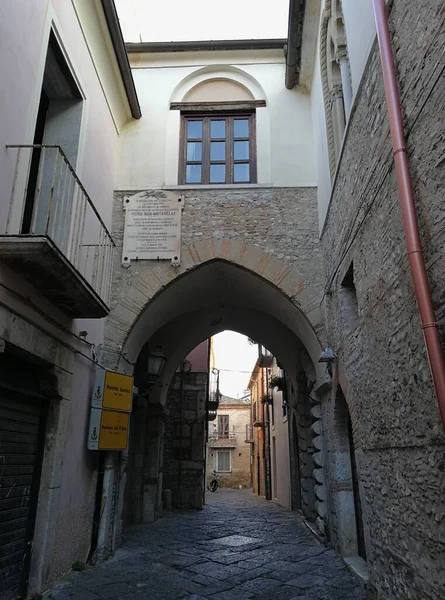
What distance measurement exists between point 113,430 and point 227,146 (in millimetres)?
4629

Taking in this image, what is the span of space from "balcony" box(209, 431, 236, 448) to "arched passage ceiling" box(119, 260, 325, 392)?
73.6 feet

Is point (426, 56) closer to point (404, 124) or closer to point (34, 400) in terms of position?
point (404, 124)

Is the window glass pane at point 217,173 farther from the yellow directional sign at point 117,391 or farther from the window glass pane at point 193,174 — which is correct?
the yellow directional sign at point 117,391

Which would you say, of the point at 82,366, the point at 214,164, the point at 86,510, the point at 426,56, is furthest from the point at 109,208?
the point at 426,56

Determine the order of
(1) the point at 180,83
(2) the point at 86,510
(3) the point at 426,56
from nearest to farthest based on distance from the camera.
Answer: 1. (3) the point at 426,56
2. (2) the point at 86,510
3. (1) the point at 180,83

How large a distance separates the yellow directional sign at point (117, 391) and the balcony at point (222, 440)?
26280 mm

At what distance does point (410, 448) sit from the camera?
313 centimetres

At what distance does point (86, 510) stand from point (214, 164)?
5.16 metres

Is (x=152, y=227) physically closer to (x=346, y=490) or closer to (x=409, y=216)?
(x=346, y=490)

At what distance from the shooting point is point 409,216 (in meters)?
2.83

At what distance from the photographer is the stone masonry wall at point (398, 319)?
2.70m

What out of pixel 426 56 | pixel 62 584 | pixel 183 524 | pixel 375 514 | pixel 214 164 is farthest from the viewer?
pixel 183 524

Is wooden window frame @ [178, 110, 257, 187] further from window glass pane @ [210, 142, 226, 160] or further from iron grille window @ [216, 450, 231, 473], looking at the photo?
iron grille window @ [216, 450, 231, 473]

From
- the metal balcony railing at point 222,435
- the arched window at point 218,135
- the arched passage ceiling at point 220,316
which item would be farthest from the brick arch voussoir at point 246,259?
the metal balcony railing at point 222,435
